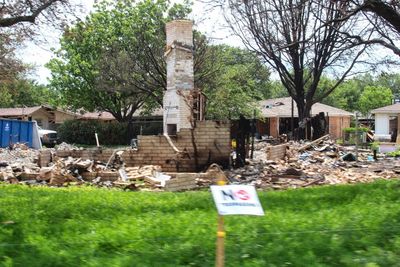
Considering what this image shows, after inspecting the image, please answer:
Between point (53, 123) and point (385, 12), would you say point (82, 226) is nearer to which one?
point (385, 12)

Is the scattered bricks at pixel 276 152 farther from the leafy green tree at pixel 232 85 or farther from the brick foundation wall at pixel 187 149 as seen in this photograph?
the leafy green tree at pixel 232 85

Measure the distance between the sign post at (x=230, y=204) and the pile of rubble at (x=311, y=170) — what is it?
9695 mm

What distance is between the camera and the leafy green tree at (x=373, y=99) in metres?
74.2

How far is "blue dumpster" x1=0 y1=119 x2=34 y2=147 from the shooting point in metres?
32.0

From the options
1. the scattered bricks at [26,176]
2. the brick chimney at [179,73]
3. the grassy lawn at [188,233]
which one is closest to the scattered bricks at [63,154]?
the scattered bricks at [26,176]

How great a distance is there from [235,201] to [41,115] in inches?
2320

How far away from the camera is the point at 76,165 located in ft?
53.9

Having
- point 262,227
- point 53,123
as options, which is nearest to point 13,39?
point 262,227

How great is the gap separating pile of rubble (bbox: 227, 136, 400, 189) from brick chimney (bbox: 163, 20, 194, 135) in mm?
3132

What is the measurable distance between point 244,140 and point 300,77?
1931 cm

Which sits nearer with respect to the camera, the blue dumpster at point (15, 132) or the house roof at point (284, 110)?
the blue dumpster at point (15, 132)

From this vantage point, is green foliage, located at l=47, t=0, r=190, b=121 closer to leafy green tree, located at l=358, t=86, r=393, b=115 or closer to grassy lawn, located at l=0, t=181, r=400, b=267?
grassy lawn, located at l=0, t=181, r=400, b=267

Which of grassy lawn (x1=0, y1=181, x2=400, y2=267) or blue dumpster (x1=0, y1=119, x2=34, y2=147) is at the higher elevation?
blue dumpster (x1=0, y1=119, x2=34, y2=147)

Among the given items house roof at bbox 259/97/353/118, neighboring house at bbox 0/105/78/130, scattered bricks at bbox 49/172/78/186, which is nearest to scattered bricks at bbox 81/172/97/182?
scattered bricks at bbox 49/172/78/186
